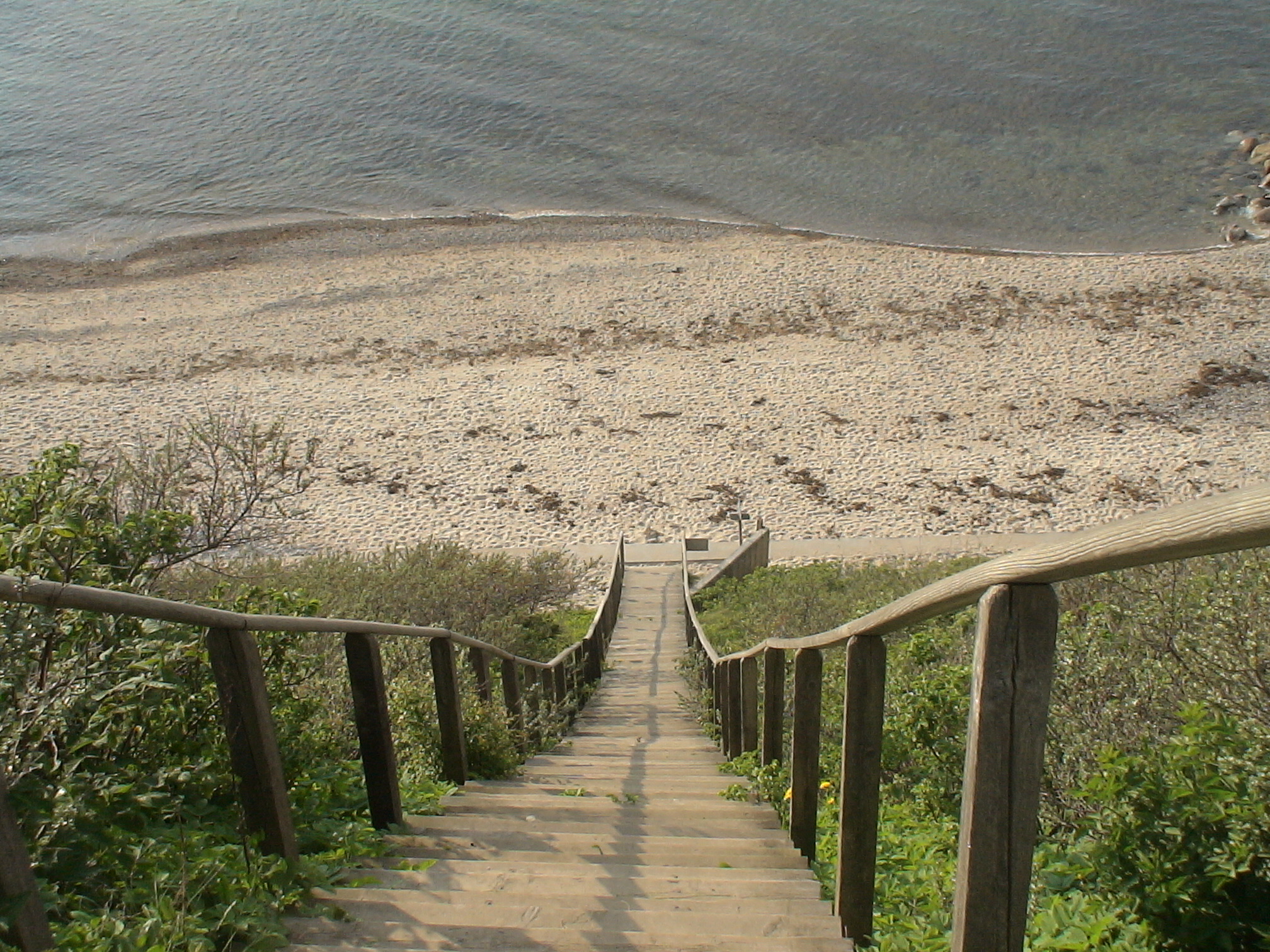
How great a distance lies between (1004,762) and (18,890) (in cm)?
183

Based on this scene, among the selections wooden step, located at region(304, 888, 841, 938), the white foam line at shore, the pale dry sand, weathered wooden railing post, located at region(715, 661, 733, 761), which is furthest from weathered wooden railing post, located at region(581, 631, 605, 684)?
the white foam line at shore

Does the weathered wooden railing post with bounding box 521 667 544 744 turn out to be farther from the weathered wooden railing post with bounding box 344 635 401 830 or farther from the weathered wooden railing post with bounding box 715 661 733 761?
the weathered wooden railing post with bounding box 344 635 401 830

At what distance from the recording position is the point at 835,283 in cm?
2728

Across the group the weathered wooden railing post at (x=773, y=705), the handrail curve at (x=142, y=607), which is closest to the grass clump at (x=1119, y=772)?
the weathered wooden railing post at (x=773, y=705)

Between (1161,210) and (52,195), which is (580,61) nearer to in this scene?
(52,195)

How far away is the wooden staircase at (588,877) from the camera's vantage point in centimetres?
282

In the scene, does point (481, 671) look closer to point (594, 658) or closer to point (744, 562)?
point (594, 658)

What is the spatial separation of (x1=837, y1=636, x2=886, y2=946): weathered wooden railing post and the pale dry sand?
51.2ft

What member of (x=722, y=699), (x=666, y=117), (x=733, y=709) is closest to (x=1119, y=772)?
(x=733, y=709)

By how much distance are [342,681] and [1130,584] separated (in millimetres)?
4454

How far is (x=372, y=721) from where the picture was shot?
373 centimetres

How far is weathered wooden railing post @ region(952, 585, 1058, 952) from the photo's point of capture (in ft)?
5.69

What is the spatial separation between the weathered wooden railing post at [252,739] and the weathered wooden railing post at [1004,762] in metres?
1.92

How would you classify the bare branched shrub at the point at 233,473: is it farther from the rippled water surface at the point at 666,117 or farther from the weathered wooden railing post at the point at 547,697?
the rippled water surface at the point at 666,117
